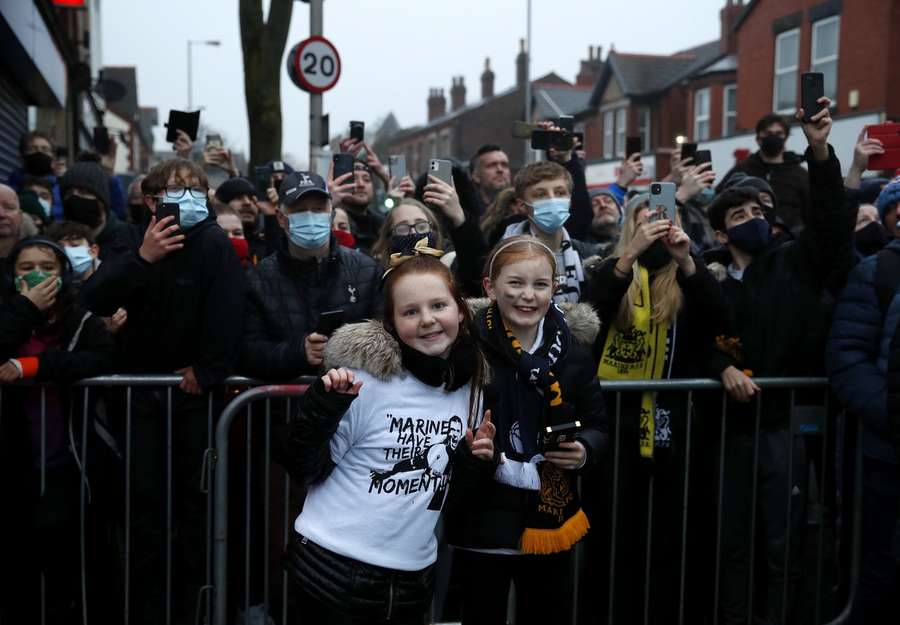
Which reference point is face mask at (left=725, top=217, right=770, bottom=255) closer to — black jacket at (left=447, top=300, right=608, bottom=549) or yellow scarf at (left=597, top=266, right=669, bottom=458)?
yellow scarf at (left=597, top=266, right=669, bottom=458)

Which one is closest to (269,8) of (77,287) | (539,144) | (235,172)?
(235,172)

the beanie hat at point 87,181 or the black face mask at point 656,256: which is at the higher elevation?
the beanie hat at point 87,181

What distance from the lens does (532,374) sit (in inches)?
130

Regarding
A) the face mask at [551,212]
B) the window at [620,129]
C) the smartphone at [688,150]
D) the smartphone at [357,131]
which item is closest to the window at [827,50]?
the window at [620,129]

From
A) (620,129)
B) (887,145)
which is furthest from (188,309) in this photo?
(620,129)

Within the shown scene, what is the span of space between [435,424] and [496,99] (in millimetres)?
57748

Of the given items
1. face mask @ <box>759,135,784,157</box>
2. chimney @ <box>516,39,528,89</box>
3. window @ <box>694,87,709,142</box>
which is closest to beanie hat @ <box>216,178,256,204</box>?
face mask @ <box>759,135,784,157</box>

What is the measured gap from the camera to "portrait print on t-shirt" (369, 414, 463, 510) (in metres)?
3.07

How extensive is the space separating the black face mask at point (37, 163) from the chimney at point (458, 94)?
61.7 metres

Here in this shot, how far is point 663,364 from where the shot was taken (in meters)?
4.31

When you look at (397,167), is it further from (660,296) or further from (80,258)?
(660,296)

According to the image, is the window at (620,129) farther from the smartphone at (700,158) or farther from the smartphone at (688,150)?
the smartphone at (700,158)

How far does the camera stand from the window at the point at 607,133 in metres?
36.5

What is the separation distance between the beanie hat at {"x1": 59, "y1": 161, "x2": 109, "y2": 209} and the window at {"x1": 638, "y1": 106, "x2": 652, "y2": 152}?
3044 cm
